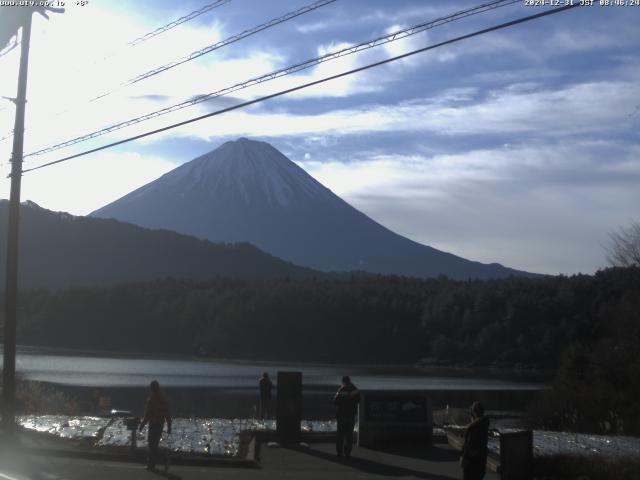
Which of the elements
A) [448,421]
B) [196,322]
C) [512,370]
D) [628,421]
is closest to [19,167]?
[448,421]

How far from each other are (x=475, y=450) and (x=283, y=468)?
17.1 feet

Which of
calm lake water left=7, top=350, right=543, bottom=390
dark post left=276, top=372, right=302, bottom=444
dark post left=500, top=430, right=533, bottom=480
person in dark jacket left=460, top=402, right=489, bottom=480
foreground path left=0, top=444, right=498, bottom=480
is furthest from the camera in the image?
calm lake water left=7, top=350, right=543, bottom=390

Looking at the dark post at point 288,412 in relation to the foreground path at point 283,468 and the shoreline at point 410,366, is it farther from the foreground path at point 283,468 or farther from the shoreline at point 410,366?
the shoreline at point 410,366

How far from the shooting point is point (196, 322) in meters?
116

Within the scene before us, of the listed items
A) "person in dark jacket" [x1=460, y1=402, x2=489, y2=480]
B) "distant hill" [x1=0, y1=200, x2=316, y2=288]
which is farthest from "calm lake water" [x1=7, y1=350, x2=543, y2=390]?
"distant hill" [x1=0, y1=200, x2=316, y2=288]

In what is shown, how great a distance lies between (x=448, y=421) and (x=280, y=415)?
10.0 m

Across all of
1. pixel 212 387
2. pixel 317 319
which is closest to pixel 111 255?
pixel 317 319

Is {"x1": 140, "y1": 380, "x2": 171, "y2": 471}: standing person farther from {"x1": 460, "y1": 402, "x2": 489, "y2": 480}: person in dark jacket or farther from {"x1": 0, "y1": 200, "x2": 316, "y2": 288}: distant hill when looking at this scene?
{"x1": 0, "y1": 200, "x2": 316, "y2": 288}: distant hill

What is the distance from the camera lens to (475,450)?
1298 centimetres

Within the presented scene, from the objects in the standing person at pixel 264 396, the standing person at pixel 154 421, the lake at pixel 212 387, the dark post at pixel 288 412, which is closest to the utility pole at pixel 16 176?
the standing person at pixel 154 421

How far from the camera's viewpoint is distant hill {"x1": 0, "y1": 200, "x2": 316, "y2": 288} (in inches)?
5709

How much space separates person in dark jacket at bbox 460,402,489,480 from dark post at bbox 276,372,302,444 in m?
7.24

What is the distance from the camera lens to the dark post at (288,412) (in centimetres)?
1978

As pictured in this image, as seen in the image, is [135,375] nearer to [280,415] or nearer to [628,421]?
[628,421]
